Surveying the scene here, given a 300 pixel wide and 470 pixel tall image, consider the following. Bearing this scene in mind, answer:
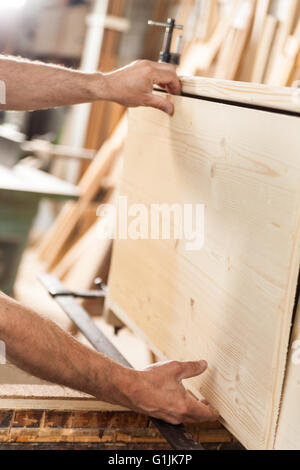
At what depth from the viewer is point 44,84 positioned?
1.53 meters

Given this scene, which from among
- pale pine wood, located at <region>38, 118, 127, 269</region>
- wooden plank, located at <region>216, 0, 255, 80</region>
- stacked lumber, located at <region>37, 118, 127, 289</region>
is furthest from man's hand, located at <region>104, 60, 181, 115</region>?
pale pine wood, located at <region>38, 118, 127, 269</region>

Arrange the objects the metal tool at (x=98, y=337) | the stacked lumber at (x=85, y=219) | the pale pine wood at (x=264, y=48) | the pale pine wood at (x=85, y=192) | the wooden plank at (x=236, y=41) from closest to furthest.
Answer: the metal tool at (x=98, y=337) → the pale pine wood at (x=264, y=48) → the wooden plank at (x=236, y=41) → the stacked lumber at (x=85, y=219) → the pale pine wood at (x=85, y=192)

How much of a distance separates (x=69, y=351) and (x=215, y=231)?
37 centimetres

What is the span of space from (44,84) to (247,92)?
0.61 m

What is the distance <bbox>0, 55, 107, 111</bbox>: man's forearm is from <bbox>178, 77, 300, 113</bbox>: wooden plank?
26cm

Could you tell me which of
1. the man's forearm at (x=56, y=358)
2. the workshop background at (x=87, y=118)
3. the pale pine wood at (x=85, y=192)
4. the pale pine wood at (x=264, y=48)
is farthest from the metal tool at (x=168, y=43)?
the pale pine wood at (x=85, y=192)

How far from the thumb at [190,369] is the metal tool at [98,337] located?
97 mm

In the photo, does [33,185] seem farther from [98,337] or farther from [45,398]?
[45,398]

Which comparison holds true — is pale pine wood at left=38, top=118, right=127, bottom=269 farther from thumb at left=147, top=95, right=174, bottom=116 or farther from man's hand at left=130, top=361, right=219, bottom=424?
man's hand at left=130, top=361, right=219, bottom=424

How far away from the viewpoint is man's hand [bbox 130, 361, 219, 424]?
1.16 meters
